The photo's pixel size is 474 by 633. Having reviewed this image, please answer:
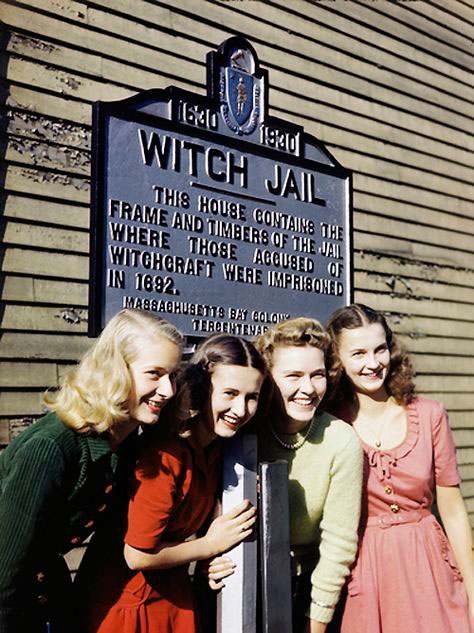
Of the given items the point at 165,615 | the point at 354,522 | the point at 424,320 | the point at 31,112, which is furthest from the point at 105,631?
the point at 424,320

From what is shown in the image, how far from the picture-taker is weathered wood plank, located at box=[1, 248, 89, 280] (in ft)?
12.2

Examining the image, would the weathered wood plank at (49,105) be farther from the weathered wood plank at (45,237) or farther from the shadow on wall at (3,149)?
the weathered wood plank at (45,237)

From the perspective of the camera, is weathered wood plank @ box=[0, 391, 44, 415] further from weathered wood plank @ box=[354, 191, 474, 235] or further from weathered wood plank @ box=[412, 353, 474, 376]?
weathered wood plank @ box=[412, 353, 474, 376]

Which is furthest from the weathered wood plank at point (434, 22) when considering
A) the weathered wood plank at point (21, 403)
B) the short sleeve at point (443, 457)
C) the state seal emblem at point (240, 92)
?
the short sleeve at point (443, 457)

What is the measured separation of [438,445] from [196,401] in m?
1.02

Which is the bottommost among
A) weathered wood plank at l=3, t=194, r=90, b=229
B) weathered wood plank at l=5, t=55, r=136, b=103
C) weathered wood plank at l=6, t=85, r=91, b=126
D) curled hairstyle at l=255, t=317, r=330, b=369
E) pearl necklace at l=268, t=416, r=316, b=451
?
pearl necklace at l=268, t=416, r=316, b=451

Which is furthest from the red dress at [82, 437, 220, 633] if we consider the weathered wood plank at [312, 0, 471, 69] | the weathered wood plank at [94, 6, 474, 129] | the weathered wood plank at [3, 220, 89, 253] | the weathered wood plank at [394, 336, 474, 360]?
the weathered wood plank at [312, 0, 471, 69]

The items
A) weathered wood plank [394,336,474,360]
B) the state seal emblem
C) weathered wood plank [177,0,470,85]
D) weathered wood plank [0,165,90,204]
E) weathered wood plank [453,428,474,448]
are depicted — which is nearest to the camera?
weathered wood plank [0,165,90,204]

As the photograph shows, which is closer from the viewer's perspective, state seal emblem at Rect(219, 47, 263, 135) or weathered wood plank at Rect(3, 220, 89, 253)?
weathered wood plank at Rect(3, 220, 89, 253)

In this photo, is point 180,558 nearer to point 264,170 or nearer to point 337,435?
point 337,435

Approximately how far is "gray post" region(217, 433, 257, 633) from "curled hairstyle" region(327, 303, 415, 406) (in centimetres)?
58

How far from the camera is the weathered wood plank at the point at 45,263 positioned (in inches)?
146

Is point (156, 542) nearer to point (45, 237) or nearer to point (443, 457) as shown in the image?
point (443, 457)

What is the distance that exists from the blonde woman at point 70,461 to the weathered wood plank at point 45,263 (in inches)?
66.9
